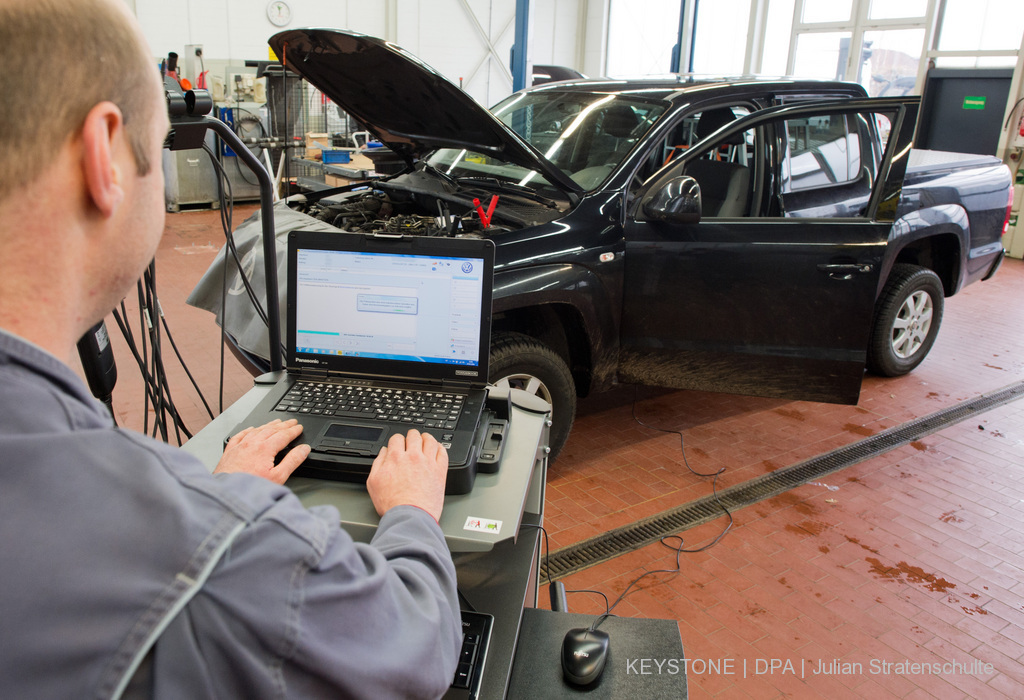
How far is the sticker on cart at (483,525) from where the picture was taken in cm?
128

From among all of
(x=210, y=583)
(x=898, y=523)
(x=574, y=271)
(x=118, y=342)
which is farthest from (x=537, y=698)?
(x=118, y=342)

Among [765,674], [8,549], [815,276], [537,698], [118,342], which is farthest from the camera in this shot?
[118,342]

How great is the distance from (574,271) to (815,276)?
1180 millimetres

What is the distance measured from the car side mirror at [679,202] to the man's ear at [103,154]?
280 cm

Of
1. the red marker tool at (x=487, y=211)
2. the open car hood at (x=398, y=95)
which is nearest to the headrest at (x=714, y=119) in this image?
the open car hood at (x=398, y=95)

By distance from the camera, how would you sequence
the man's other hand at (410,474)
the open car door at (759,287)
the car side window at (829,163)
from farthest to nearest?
1. the car side window at (829,163)
2. the open car door at (759,287)
3. the man's other hand at (410,474)

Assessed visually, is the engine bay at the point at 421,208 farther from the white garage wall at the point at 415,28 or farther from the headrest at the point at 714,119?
the white garage wall at the point at 415,28

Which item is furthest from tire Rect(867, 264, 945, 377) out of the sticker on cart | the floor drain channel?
the sticker on cart

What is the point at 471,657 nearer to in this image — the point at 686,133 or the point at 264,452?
the point at 264,452

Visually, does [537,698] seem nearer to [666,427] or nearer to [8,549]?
[8,549]

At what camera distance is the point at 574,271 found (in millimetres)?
3193

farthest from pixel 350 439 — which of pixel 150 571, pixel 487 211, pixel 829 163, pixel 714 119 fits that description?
pixel 829 163

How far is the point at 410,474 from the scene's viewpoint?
1240mm

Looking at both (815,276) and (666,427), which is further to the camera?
(666,427)
